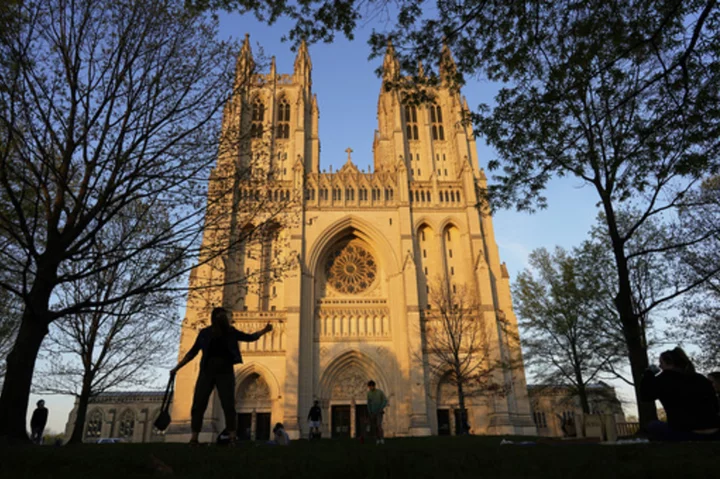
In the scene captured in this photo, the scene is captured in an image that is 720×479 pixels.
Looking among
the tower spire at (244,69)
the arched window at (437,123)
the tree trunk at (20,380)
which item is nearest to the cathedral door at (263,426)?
the tree trunk at (20,380)

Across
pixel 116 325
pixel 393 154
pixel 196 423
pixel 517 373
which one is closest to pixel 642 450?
pixel 196 423

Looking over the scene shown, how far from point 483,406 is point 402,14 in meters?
27.8

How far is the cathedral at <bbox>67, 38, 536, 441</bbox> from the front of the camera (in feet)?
95.6

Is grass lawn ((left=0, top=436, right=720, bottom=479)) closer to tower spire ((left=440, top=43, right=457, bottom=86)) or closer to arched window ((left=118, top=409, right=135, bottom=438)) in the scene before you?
tower spire ((left=440, top=43, right=457, bottom=86))

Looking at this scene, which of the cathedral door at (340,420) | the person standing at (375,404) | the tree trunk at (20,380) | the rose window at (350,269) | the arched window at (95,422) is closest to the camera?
the tree trunk at (20,380)

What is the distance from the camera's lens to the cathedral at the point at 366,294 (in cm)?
2912

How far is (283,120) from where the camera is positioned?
39.8 metres

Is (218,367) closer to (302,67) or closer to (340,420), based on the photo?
(340,420)

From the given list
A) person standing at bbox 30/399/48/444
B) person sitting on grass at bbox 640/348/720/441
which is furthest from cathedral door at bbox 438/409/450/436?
person sitting on grass at bbox 640/348/720/441

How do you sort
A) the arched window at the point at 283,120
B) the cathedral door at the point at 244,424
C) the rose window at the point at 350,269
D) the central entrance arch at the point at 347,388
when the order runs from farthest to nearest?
1. the arched window at the point at 283,120
2. the rose window at the point at 350,269
3. the central entrance arch at the point at 347,388
4. the cathedral door at the point at 244,424

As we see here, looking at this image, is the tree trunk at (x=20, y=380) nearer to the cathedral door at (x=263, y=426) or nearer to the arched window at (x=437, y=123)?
the cathedral door at (x=263, y=426)

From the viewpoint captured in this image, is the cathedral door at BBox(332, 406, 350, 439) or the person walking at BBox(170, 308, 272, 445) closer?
the person walking at BBox(170, 308, 272, 445)

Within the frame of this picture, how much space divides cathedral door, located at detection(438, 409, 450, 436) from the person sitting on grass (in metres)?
26.3

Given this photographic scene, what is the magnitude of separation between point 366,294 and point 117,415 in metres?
25.8
